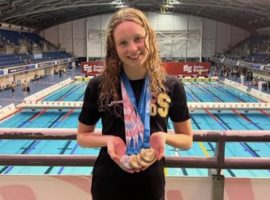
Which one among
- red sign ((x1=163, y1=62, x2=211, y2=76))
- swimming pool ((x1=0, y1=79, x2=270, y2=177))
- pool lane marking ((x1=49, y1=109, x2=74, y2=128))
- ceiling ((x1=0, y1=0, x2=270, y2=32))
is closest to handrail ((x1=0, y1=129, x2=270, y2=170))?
swimming pool ((x1=0, y1=79, x2=270, y2=177))

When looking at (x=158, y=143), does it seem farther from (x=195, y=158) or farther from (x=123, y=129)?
(x=195, y=158)

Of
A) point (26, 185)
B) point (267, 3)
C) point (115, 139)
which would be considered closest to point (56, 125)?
point (26, 185)

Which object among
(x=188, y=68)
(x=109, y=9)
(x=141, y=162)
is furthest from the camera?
(x=109, y=9)

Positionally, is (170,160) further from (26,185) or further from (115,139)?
(26,185)

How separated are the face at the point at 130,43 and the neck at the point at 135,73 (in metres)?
0.04

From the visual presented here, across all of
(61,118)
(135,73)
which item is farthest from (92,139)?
(61,118)

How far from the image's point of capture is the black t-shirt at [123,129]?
1.66 meters

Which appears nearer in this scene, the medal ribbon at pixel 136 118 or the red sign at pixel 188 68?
the medal ribbon at pixel 136 118

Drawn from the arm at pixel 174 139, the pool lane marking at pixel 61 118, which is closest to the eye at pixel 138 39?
the arm at pixel 174 139

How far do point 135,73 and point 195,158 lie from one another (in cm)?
83

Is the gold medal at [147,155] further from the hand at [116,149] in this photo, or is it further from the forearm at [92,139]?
the forearm at [92,139]

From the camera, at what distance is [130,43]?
5.36ft

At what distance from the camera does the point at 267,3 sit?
30.0m

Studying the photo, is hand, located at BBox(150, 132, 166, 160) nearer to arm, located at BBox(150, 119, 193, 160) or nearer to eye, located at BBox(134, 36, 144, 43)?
arm, located at BBox(150, 119, 193, 160)
